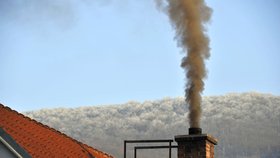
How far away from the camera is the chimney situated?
41.1 ft

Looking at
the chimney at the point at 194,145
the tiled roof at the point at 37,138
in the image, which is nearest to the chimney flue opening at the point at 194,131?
the chimney at the point at 194,145

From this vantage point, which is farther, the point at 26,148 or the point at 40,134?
the point at 40,134

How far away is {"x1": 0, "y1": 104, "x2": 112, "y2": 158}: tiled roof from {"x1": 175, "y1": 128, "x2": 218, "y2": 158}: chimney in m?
2.90

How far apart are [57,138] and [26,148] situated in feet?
6.62

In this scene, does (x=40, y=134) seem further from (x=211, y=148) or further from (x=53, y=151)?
(x=211, y=148)

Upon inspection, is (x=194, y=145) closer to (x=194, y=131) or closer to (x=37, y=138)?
(x=194, y=131)

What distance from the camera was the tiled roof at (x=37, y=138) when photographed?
12.5 m

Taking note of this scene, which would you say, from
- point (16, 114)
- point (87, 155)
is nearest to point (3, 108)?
point (16, 114)

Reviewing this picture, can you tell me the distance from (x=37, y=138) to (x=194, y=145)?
386 cm

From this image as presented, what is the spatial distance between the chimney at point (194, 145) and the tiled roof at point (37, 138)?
2.90m

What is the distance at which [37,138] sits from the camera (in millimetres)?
13219

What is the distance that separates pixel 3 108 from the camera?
13.3m

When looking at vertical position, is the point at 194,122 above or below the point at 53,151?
above

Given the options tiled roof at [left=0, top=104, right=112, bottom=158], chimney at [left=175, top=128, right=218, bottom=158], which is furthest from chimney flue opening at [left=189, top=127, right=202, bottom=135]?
tiled roof at [left=0, top=104, right=112, bottom=158]
